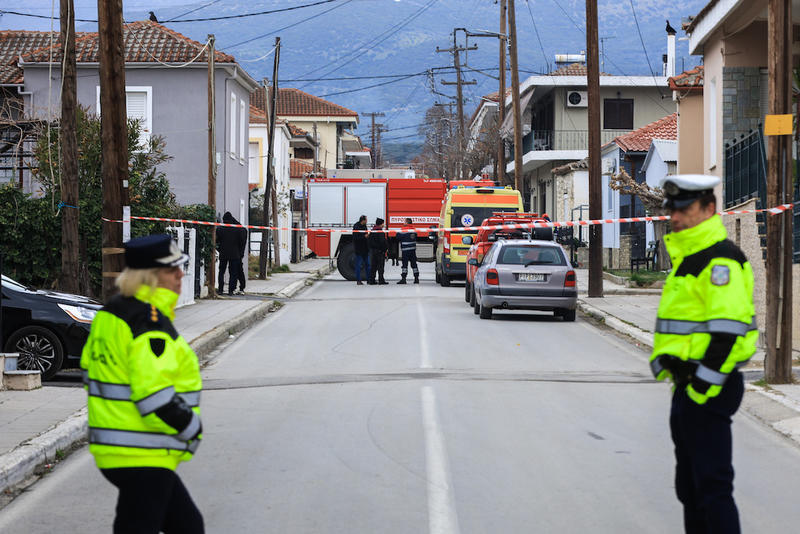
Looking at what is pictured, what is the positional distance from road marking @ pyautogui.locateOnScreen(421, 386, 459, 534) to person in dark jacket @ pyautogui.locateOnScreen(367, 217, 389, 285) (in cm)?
2076

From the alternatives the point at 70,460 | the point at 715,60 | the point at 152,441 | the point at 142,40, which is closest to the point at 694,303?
the point at 152,441

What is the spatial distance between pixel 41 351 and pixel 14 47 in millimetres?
25109

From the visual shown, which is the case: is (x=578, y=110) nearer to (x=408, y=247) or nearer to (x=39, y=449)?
(x=408, y=247)

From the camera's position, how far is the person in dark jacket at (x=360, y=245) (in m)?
31.6

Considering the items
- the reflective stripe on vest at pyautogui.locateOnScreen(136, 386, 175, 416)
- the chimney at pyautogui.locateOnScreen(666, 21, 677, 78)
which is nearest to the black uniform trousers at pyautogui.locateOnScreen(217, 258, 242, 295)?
the reflective stripe on vest at pyautogui.locateOnScreen(136, 386, 175, 416)

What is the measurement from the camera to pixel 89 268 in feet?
63.4

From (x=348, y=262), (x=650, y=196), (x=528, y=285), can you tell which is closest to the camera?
(x=528, y=285)

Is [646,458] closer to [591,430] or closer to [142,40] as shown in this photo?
[591,430]

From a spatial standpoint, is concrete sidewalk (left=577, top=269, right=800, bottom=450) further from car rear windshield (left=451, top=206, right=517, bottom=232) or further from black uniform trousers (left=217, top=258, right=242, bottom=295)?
black uniform trousers (left=217, top=258, right=242, bottom=295)

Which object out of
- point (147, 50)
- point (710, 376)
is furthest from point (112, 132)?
point (147, 50)

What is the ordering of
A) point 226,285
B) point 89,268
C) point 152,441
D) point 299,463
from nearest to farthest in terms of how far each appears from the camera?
point 152,441, point 299,463, point 89,268, point 226,285

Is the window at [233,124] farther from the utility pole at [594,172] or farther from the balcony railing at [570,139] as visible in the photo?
the balcony railing at [570,139]

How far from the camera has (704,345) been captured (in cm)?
489

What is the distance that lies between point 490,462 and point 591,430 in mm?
1719
